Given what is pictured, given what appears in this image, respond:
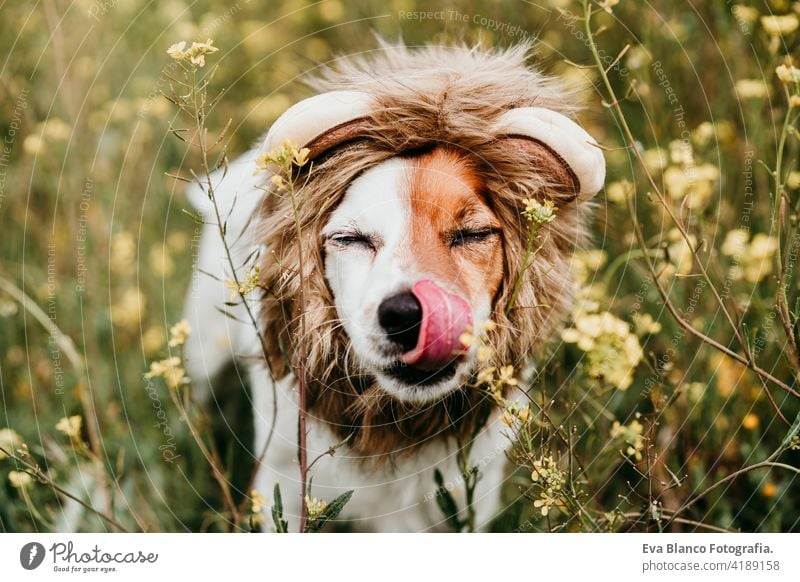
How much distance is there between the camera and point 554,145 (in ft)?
3.24

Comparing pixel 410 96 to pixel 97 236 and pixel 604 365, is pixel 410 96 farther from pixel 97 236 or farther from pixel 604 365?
pixel 97 236

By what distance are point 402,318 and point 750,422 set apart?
2.49 ft

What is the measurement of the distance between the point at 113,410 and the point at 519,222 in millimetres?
1059

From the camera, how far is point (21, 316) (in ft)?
5.68

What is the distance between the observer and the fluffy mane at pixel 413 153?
1006 mm

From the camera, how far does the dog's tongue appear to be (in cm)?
91

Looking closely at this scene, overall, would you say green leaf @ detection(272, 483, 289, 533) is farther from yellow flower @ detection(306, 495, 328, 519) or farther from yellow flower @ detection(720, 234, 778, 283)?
yellow flower @ detection(720, 234, 778, 283)

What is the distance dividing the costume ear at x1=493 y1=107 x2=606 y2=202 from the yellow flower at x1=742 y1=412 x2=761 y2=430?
59 centimetres
